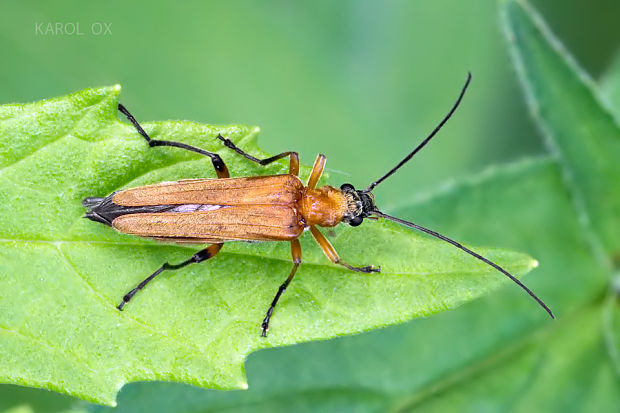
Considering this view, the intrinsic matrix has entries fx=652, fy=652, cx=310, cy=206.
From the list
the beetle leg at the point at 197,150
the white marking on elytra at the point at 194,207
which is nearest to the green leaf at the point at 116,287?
the beetle leg at the point at 197,150

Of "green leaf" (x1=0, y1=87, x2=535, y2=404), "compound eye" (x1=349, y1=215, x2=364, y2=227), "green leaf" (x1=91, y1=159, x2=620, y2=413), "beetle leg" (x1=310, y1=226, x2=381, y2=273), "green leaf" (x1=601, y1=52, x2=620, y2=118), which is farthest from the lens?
"green leaf" (x1=601, y1=52, x2=620, y2=118)

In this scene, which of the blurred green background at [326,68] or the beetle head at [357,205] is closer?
the beetle head at [357,205]

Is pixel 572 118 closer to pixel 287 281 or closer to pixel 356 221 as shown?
pixel 356 221

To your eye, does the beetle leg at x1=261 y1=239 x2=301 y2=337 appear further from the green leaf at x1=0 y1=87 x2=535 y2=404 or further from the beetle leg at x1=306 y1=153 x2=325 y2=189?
the beetle leg at x1=306 y1=153 x2=325 y2=189

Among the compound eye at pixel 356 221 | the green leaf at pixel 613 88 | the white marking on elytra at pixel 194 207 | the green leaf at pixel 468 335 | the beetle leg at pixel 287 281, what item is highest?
the green leaf at pixel 613 88

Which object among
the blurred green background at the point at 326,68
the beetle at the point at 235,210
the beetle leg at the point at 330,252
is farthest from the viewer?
the blurred green background at the point at 326,68

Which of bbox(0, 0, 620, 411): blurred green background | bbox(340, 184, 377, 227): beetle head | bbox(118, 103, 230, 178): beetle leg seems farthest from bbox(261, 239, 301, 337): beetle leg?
bbox(0, 0, 620, 411): blurred green background

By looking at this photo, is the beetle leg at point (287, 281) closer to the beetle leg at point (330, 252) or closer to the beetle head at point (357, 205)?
the beetle leg at point (330, 252)

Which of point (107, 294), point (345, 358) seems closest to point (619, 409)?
point (345, 358)
